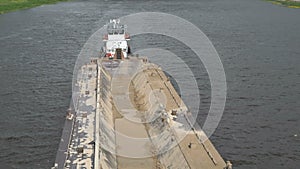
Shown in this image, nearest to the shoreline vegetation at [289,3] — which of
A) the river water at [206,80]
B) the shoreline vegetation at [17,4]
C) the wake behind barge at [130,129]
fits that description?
the river water at [206,80]

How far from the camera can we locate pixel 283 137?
2577cm

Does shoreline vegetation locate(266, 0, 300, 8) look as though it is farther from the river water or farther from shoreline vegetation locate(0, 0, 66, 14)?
shoreline vegetation locate(0, 0, 66, 14)

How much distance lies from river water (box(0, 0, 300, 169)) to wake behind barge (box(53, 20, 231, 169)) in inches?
141

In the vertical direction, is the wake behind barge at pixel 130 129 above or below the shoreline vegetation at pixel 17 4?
below

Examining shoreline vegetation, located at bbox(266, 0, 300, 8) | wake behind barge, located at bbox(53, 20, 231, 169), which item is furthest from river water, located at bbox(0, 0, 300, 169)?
shoreline vegetation, located at bbox(266, 0, 300, 8)

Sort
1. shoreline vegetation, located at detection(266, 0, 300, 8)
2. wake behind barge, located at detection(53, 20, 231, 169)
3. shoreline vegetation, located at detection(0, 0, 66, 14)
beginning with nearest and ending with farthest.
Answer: wake behind barge, located at detection(53, 20, 231, 169)
shoreline vegetation, located at detection(0, 0, 66, 14)
shoreline vegetation, located at detection(266, 0, 300, 8)

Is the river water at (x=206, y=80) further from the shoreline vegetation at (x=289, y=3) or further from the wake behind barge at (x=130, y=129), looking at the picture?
the shoreline vegetation at (x=289, y=3)

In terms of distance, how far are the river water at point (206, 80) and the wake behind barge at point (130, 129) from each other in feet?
11.8

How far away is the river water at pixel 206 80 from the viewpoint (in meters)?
24.1

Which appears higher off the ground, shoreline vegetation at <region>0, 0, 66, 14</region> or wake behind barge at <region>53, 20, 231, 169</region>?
shoreline vegetation at <region>0, 0, 66, 14</region>

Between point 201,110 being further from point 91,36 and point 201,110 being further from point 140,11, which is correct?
point 140,11

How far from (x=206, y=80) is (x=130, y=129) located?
14848 millimetres

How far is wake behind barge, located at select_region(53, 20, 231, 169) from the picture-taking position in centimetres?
1730

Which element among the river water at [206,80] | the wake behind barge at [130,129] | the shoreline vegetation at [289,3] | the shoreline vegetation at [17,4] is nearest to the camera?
the wake behind barge at [130,129]
